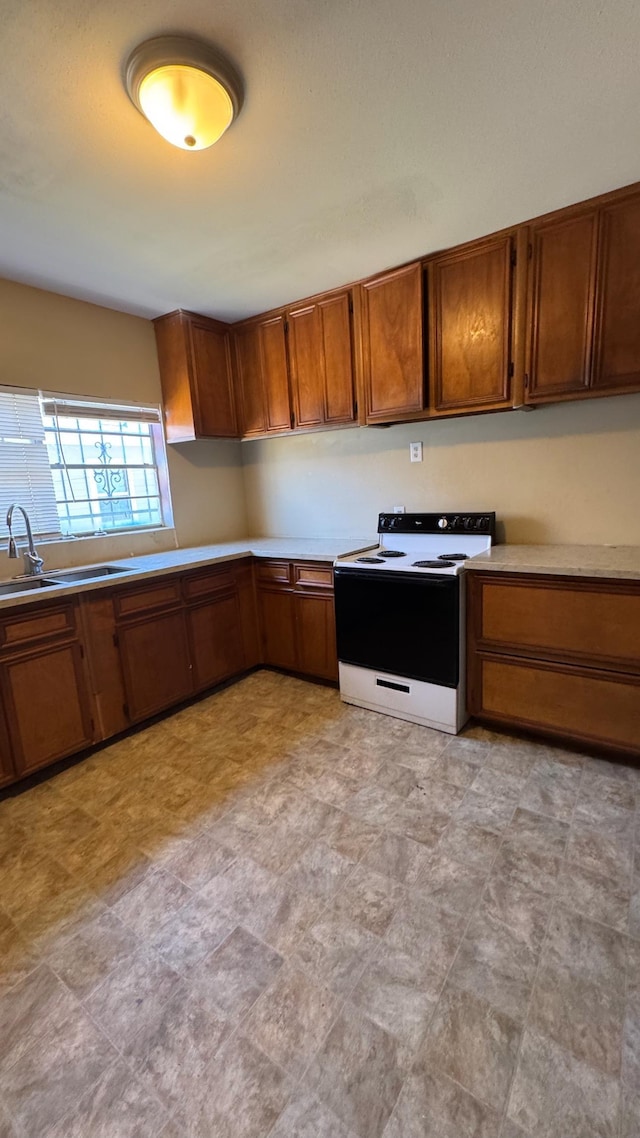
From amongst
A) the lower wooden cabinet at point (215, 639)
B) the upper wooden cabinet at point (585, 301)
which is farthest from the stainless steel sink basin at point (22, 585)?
the upper wooden cabinet at point (585, 301)

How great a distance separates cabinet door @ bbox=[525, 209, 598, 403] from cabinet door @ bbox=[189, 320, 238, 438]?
1927mm

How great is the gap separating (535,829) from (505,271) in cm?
236

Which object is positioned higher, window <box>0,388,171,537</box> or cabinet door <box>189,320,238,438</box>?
cabinet door <box>189,320,238,438</box>

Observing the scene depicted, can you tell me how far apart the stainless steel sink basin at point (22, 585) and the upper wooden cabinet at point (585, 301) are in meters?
2.58

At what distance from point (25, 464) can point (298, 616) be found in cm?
175

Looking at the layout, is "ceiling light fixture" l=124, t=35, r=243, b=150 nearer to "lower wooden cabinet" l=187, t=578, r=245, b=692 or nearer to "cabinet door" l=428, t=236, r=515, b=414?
"cabinet door" l=428, t=236, r=515, b=414

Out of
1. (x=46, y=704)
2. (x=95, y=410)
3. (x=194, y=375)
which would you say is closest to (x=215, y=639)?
(x=46, y=704)

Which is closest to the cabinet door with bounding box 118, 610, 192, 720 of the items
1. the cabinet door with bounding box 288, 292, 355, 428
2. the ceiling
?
the cabinet door with bounding box 288, 292, 355, 428

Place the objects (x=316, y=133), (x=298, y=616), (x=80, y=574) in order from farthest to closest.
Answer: (x=298, y=616) → (x=80, y=574) → (x=316, y=133)

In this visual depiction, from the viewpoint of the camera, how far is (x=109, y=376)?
286cm

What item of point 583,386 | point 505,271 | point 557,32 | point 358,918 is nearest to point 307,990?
point 358,918

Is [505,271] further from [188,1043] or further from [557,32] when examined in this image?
[188,1043]

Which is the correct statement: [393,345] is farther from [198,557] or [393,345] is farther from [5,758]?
[5,758]

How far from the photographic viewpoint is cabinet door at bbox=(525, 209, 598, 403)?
6.48ft
